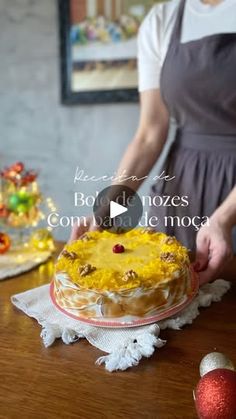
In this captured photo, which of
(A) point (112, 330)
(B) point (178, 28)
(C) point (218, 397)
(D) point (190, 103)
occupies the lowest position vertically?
(A) point (112, 330)

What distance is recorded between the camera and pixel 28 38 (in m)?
1.90

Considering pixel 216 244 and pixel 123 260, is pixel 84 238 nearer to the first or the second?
pixel 123 260

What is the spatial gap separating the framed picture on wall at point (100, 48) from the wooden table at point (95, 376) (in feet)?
3.86

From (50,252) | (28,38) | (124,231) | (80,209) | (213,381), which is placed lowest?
(80,209)

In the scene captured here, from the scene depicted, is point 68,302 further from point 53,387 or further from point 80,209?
point 80,209

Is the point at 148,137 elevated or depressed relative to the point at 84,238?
elevated

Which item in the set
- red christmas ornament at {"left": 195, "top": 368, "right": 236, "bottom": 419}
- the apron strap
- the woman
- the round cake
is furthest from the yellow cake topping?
the apron strap

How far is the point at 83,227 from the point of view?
102 cm

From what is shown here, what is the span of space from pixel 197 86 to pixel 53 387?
0.77 metres

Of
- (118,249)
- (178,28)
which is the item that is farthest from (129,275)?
(178,28)

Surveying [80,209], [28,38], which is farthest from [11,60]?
[80,209]

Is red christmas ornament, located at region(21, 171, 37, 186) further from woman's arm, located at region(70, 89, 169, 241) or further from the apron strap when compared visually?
the apron strap

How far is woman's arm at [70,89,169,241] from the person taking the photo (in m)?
1.21

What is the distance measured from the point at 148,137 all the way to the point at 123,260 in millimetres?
512
